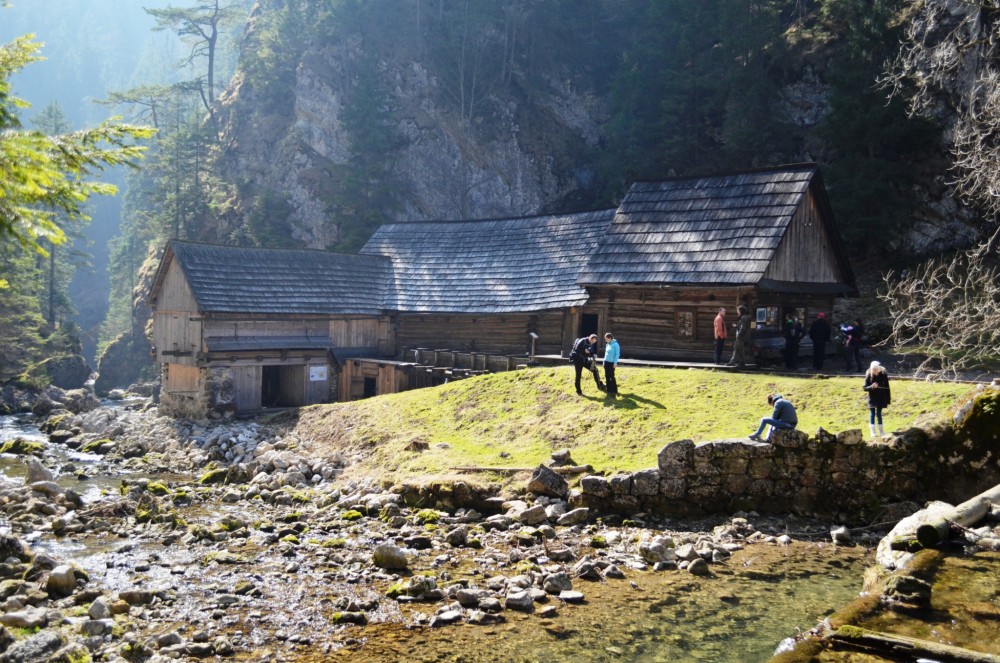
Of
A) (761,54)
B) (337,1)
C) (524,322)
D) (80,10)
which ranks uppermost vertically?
(80,10)

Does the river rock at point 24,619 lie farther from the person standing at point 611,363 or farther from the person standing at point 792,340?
the person standing at point 792,340

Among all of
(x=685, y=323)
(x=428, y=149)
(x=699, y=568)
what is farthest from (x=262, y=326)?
(x=428, y=149)

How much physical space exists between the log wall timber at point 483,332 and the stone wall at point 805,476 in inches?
575

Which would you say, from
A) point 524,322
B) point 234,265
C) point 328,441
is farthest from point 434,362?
point 234,265

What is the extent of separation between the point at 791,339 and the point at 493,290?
14.2 m

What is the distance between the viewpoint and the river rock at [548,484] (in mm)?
17094

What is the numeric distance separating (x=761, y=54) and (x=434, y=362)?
2718 centimetres

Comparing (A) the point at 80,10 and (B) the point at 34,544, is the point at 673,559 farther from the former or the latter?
(A) the point at 80,10

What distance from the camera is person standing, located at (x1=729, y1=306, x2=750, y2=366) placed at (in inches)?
922

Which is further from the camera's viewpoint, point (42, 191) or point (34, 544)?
point (34, 544)

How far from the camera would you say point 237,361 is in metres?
31.2

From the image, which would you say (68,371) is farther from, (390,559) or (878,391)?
(878,391)

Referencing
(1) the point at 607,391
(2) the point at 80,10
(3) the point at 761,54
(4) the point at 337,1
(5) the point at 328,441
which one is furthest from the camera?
(2) the point at 80,10

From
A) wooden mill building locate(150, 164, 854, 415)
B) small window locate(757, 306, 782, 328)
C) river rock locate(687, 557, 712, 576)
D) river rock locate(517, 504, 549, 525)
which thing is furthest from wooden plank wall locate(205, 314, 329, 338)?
river rock locate(687, 557, 712, 576)
